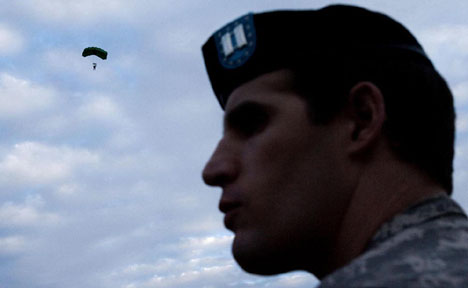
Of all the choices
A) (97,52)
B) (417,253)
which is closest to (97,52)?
(97,52)

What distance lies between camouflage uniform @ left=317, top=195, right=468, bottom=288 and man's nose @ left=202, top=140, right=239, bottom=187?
3.35ft

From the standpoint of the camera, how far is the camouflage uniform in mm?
2438

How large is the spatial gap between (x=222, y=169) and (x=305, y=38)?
3.76 ft

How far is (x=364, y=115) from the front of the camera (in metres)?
3.56

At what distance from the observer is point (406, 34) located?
394 cm

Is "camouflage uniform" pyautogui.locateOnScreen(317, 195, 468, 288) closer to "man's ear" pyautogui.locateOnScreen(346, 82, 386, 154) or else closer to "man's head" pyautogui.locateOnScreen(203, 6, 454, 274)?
"man's head" pyautogui.locateOnScreen(203, 6, 454, 274)

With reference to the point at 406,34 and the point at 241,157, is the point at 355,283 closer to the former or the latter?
the point at 241,157

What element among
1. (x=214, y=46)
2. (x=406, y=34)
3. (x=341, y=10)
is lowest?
(x=406, y=34)

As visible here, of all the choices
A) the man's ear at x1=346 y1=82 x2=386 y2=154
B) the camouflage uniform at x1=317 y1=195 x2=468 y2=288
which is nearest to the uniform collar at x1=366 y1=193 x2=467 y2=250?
the camouflage uniform at x1=317 y1=195 x2=468 y2=288

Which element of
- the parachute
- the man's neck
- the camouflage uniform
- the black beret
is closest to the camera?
the camouflage uniform

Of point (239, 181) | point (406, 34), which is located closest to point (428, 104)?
point (406, 34)

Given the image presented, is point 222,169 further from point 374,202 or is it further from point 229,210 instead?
point 374,202

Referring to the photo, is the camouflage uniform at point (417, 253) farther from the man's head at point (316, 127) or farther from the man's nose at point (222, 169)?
the man's nose at point (222, 169)

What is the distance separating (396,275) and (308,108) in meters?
1.49
